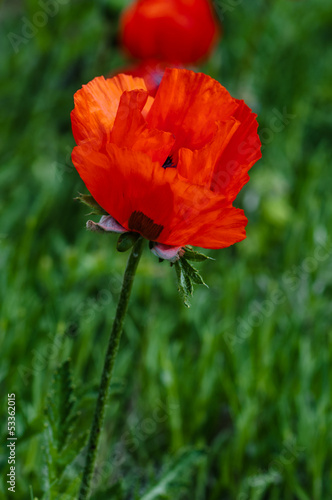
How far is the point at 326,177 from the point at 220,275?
83 cm

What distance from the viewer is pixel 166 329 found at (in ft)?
5.00

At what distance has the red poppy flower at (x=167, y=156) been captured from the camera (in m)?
0.56

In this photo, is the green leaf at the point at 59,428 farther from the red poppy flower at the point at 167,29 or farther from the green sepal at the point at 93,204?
the red poppy flower at the point at 167,29

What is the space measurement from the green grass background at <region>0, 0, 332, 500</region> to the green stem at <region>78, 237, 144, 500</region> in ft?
0.28

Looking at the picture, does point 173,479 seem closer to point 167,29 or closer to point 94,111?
point 94,111

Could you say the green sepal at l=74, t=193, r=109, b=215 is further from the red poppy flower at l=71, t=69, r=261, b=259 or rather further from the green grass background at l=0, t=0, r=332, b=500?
the green grass background at l=0, t=0, r=332, b=500

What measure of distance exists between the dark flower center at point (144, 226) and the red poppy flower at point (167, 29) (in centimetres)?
135

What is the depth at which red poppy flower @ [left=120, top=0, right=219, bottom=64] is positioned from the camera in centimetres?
178

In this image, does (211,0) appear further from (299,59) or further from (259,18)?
(259,18)

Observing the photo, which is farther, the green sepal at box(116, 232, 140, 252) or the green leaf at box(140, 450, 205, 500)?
the green leaf at box(140, 450, 205, 500)

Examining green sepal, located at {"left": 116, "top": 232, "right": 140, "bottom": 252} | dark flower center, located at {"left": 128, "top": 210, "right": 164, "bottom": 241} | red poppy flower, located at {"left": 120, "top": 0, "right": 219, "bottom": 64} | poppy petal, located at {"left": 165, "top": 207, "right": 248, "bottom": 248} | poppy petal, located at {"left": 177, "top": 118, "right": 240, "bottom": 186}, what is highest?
red poppy flower, located at {"left": 120, "top": 0, "right": 219, "bottom": 64}

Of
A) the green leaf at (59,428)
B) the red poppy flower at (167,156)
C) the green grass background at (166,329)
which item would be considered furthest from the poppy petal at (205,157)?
the green grass background at (166,329)

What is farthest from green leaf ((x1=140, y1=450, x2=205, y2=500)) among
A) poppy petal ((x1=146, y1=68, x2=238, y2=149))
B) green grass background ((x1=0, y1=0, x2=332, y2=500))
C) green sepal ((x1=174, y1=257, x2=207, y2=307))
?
poppy petal ((x1=146, y1=68, x2=238, y2=149))

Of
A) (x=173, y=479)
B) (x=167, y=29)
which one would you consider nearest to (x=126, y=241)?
(x=173, y=479)
